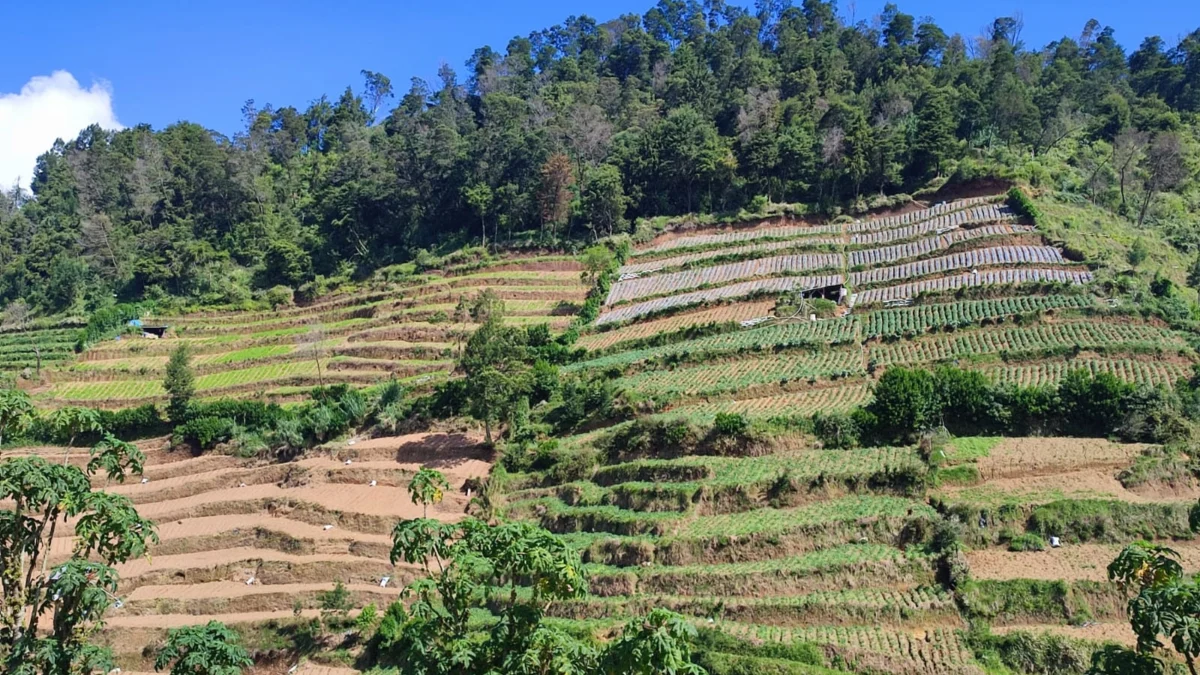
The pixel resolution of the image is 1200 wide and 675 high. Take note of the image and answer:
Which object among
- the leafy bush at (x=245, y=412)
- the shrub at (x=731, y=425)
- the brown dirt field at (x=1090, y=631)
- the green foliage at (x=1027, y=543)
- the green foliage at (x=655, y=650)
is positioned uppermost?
the green foliage at (x=655, y=650)

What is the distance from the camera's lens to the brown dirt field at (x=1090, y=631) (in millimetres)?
20141

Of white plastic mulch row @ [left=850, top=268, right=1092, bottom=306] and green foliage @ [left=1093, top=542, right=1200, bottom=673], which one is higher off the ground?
white plastic mulch row @ [left=850, top=268, right=1092, bottom=306]

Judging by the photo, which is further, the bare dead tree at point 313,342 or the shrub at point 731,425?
the bare dead tree at point 313,342

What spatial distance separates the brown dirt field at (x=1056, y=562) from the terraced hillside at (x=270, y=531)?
18043 mm

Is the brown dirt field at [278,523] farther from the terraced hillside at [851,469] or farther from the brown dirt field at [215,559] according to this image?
the terraced hillside at [851,469]

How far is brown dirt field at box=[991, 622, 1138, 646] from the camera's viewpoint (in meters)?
20.1

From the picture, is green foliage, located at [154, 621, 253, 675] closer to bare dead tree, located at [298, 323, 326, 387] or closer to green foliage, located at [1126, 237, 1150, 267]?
bare dead tree, located at [298, 323, 326, 387]

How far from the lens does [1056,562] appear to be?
22688 millimetres

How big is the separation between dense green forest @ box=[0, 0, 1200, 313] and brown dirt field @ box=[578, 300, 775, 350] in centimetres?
1459

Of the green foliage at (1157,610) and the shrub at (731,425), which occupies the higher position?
the green foliage at (1157,610)

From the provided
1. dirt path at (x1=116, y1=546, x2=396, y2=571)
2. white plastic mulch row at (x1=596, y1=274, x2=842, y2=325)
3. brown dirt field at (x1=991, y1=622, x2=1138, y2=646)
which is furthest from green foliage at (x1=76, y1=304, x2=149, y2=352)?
brown dirt field at (x1=991, y1=622, x2=1138, y2=646)

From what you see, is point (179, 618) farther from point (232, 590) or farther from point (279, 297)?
point (279, 297)

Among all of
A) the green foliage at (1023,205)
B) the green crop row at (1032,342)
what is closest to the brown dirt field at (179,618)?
the green crop row at (1032,342)

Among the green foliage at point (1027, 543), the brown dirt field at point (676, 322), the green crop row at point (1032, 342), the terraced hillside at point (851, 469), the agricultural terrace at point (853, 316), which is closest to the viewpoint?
the terraced hillside at point (851, 469)
